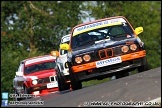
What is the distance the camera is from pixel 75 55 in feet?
46.6

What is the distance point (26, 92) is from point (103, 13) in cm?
4558

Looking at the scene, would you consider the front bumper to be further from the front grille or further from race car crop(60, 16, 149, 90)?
the front grille

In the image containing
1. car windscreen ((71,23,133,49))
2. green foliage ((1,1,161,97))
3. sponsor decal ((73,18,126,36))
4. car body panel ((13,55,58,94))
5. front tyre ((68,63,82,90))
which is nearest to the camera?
front tyre ((68,63,82,90))

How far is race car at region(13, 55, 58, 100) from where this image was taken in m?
19.0

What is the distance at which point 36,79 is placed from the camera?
62.6ft

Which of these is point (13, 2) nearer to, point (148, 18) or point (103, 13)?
point (103, 13)

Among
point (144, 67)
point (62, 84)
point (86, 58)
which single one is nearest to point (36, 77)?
point (62, 84)

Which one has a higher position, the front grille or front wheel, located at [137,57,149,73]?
the front grille

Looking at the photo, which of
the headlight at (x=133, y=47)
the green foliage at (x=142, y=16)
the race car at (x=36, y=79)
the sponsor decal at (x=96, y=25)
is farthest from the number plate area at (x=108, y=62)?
the green foliage at (x=142, y=16)

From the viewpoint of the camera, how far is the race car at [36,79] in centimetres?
1898

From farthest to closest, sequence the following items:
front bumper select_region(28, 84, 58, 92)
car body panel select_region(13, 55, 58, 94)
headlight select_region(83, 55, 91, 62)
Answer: car body panel select_region(13, 55, 58, 94)
front bumper select_region(28, 84, 58, 92)
headlight select_region(83, 55, 91, 62)

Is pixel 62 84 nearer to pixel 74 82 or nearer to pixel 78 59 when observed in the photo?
pixel 74 82

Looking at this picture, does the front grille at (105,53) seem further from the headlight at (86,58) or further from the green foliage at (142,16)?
the green foliage at (142,16)

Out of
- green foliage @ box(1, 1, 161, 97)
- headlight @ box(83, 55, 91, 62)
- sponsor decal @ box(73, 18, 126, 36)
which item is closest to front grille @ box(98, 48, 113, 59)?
headlight @ box(83, 55, 91, 62)
